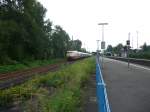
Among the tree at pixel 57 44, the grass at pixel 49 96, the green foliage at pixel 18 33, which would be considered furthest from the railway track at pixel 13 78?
the tree at pixel 57 44

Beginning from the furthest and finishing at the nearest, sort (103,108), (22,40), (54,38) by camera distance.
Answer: (54,38), (22,40), (103,108)

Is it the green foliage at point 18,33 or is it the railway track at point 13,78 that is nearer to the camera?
the railway track at point 13,78

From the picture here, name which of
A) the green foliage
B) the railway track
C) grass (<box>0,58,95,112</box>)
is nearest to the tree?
the green foliage

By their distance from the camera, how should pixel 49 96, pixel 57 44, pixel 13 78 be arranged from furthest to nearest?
pixel 57 44 < pixel 13 78 < pixel 49 96

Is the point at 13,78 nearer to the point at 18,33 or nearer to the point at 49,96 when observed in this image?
the point at 49,96

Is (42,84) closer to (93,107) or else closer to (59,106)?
(93,107)

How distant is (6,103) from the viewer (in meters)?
15.2

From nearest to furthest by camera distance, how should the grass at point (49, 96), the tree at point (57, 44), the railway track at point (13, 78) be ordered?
the grass at point (49, 96), the railway track at point (13, 78), the tree at point (57, 44)

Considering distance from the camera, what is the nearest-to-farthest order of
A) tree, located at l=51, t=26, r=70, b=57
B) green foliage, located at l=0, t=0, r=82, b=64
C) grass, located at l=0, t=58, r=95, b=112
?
grass, located at l=0, t=58, r=95, b=112 < green foliage, located at l=0, t=0, r=82, b=64 < tree, located at l=51, t=26, r=70, b=57

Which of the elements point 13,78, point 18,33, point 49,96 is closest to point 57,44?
point 18,33

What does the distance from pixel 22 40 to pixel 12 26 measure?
26.2 ft

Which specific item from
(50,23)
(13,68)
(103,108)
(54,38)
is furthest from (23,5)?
(103,108)

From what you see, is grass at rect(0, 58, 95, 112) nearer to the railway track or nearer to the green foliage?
the railway track

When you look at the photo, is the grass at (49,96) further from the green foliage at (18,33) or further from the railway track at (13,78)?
the green foliage at (18,33)
